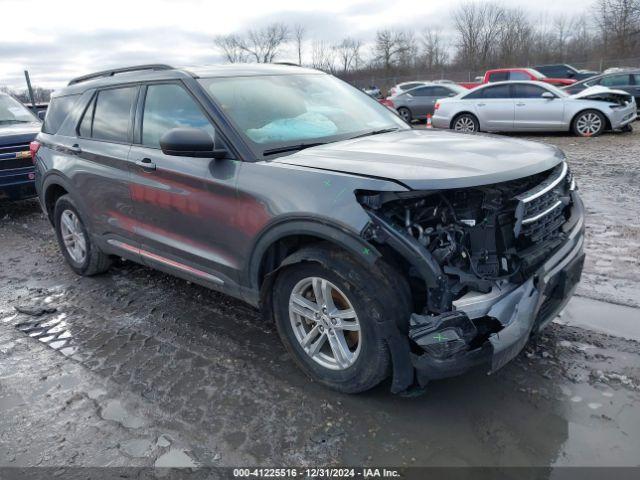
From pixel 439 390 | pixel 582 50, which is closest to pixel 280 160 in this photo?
pixel 439 390

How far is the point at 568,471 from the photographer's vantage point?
2410mm

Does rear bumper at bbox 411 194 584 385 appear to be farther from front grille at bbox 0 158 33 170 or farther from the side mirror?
front grille at bbox 0 158 33 170

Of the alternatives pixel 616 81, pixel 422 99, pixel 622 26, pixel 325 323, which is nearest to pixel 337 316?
pixel 325 323

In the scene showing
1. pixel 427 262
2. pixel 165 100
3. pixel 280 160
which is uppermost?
pixel 165 100

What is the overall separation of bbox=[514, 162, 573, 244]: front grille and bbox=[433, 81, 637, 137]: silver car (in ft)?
34.9

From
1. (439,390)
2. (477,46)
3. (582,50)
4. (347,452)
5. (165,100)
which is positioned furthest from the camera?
(477,46)

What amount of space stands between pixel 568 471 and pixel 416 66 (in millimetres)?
60540

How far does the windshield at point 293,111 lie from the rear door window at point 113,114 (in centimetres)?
93

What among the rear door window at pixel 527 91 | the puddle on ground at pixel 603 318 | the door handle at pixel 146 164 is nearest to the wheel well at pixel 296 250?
the door handle at pixel 146 164

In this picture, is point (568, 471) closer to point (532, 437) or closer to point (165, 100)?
point (532, 437)

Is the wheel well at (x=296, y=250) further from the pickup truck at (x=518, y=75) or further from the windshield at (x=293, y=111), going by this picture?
the pickup truck at (x=518, y=75)

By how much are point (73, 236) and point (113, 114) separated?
153 cm

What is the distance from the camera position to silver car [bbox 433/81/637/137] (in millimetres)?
12477

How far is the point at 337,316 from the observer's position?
2.91 meters
